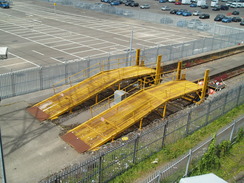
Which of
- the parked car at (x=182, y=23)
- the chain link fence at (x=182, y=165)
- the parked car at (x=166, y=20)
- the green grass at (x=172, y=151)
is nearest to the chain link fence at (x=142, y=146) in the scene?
the chain link fence at (x=182, y=165)

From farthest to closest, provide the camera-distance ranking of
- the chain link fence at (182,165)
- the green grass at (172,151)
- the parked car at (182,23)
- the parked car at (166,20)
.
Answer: the parked car at (166,20), the parked car at (182,23), the green grass at (172,151), the chain link fence at (182,165)

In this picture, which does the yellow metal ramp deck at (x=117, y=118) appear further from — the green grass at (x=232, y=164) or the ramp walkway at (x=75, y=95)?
the green grass at (x=232, y=164)

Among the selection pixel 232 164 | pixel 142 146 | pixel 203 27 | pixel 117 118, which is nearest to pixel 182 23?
pixel 203 27

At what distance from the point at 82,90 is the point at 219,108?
7955 mm

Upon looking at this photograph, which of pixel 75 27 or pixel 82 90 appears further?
pixel 75 27

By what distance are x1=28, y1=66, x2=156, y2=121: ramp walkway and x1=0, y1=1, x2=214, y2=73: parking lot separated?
8.46m

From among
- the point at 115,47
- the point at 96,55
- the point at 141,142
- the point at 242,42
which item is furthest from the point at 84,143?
the point at 242,42

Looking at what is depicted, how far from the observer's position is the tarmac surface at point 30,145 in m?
10.8

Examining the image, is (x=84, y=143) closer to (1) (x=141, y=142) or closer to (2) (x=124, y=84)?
(1) (x=141, y=142)

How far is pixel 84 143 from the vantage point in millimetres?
12609

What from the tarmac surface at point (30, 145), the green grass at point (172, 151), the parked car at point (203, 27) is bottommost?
the tarmac surface at point (30, 145)

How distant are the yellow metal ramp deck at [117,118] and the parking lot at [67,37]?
39.7 ft

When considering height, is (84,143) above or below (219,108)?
below

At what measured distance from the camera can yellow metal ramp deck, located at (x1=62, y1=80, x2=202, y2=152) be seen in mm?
12766
